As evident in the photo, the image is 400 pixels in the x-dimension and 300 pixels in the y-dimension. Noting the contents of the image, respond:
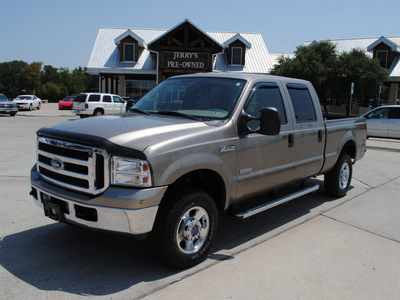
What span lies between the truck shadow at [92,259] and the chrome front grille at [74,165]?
0.49m

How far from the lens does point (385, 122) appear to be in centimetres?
1580

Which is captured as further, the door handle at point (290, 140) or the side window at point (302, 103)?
the side window at point (302, 103)

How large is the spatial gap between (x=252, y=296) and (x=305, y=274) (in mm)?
718

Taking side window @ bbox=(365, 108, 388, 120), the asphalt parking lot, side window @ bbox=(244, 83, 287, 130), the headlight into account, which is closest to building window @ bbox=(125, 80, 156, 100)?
side window @ bbox=(365, 108, 388, 120)

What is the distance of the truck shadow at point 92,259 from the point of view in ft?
10.8

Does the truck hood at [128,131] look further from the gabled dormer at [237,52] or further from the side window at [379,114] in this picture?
the gabled dormer at [237,52]

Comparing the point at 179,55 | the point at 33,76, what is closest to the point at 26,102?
the point at 179,55

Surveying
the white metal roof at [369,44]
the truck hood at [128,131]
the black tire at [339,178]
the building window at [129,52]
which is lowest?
the black tire at [339,178]

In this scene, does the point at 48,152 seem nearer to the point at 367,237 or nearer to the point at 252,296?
the point at 252,296

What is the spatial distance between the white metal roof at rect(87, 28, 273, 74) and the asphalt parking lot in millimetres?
25423

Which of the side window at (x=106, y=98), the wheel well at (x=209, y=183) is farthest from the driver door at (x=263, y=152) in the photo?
the side window at (x=106, y=98)

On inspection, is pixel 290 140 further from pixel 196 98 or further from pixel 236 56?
pixel 236 56

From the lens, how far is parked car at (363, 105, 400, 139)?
15573mm

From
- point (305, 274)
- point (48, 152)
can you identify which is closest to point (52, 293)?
point (48, 152)
